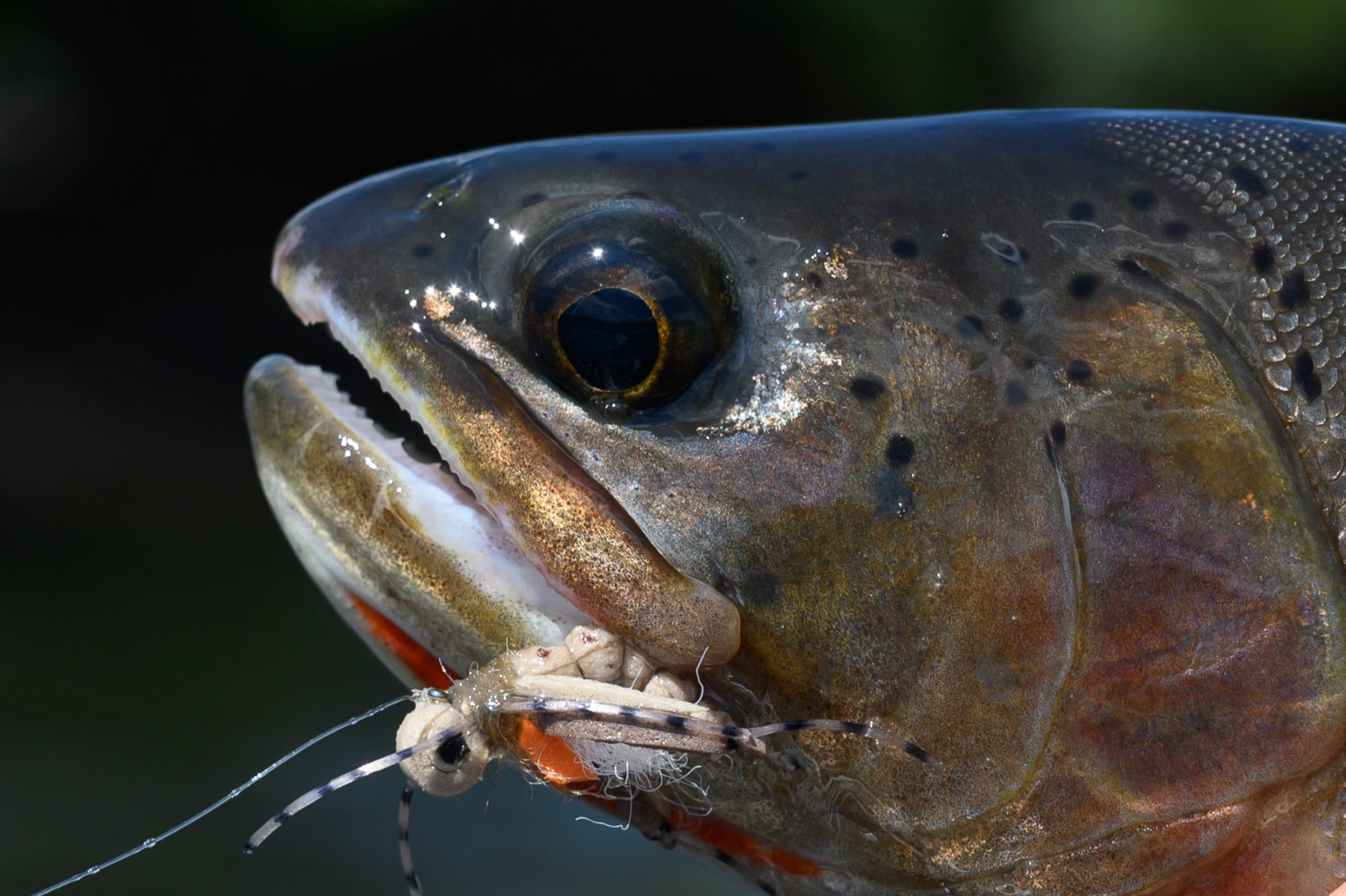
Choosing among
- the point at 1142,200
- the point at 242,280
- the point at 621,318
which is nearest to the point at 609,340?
the point at 621,318

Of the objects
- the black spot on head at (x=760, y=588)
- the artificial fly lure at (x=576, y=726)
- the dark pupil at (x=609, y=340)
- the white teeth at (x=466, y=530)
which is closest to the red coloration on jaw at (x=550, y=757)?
the artificial fly lure at (x=576, y=726)

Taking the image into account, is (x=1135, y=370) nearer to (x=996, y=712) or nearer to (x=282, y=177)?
(x=996, y=712)

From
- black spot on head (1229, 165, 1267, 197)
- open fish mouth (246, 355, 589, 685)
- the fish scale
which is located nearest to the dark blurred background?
open fish mouth (246, 355, 589, 685)

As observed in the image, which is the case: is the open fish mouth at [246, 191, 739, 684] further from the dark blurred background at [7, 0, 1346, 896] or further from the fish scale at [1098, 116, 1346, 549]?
the fish scale at [1098, 116, 1346, 549]

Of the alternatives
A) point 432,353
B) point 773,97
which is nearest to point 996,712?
point 432,353

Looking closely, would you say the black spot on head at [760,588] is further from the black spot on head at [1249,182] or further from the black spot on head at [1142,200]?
the black spot on head at [1249,182]
